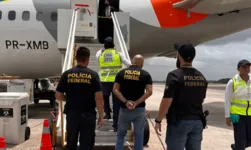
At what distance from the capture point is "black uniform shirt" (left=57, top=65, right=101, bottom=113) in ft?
13.6

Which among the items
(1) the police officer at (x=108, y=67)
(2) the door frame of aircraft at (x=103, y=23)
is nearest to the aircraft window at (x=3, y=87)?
(2) the door frame of aircraft at (x=103, y=23)

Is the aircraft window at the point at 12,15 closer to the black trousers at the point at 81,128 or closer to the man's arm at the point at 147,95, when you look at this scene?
the man's arm at the point at 147,95

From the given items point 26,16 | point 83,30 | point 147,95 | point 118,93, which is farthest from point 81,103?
point 26,16

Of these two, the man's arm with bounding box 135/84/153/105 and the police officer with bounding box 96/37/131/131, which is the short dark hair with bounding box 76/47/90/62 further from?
the police officer with bounding box 96/37/131/131

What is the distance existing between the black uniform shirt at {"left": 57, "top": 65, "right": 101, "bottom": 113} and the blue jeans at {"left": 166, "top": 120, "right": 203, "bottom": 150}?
116cm

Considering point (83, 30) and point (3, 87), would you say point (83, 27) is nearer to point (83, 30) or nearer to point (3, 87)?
point (83, 30)

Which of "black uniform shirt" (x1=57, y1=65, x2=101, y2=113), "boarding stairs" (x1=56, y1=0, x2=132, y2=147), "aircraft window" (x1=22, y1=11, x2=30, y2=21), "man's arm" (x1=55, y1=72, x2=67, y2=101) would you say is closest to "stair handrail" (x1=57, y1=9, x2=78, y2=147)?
"boarding stairs" (x1=56, y1=0, x2=132, y2=147)

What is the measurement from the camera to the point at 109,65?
6316mm

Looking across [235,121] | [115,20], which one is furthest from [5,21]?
[235,121]

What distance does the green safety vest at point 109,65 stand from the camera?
6.24 metres

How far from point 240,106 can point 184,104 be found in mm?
1754

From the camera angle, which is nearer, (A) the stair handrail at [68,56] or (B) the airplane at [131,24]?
(A) the stair handrail at [68,56]

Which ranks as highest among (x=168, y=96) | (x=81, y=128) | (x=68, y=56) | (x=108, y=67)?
(x=68, y=56)

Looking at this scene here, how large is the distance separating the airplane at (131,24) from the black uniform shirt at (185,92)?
7.97 m
